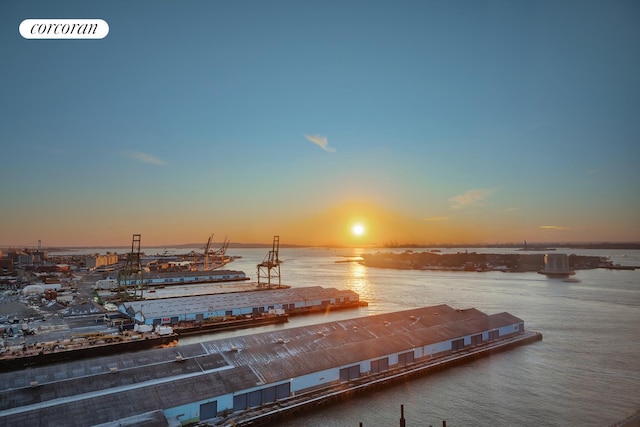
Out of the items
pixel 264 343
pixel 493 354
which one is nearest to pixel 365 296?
pixel 493 354

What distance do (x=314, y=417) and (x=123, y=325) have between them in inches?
303

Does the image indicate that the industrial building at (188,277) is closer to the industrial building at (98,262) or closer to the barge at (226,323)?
the barge at (226,323)

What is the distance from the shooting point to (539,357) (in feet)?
28.3

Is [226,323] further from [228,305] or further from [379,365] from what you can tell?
[379,365]

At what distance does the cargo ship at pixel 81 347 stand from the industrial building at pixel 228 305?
1825mm

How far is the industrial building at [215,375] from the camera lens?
4.66 meters

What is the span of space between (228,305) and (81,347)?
516 centimetres

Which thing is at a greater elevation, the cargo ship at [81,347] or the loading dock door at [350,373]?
the loading dock door at [350,373]

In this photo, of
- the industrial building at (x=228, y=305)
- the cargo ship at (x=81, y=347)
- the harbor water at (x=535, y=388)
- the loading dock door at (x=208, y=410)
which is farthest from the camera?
the industrial building at (x=228, y=305)

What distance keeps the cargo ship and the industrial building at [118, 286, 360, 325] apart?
183 cm

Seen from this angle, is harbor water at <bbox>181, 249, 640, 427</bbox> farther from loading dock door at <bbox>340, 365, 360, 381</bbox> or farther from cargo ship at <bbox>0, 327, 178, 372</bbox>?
cargo ship at <bbox>0, 327, 178, 372</bbox>

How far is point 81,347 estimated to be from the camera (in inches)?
346

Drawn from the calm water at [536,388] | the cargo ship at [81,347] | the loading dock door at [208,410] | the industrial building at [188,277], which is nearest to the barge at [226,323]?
the calm water at [536,388]

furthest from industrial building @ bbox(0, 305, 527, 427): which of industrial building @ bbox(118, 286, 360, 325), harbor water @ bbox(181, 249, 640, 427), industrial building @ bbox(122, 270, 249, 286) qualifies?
industrial building @ bbox(122, 270, 249, 286)
